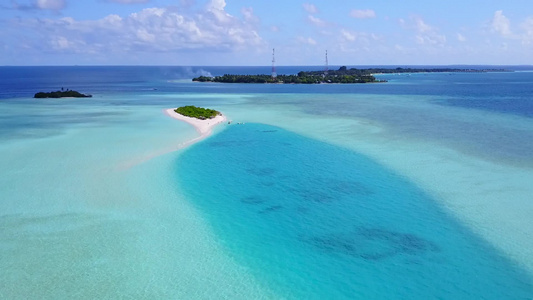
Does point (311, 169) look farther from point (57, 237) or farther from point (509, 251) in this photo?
point (57, 237)

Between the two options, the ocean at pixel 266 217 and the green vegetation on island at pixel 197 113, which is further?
the green vegetation on island at pixel 197 113


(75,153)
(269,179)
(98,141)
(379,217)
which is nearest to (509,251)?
(379,217)

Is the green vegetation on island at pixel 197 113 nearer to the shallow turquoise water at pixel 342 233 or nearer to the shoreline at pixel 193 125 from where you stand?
the shoreline at pixel 193 125

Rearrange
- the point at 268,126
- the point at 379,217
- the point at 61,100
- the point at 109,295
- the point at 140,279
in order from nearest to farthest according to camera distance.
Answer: the point at 109,295
the point at 140,279
the point at 379,217
the point at 268,126
the point at 61,100

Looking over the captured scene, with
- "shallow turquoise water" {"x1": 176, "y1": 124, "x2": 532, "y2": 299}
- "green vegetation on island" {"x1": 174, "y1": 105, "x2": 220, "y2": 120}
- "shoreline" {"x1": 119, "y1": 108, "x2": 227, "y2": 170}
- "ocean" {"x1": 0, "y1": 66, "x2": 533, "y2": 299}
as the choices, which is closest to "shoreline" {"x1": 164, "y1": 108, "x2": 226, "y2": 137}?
"shoreline" {"x1": 119, "y1": 108, "x2": 227, "y2": 170}

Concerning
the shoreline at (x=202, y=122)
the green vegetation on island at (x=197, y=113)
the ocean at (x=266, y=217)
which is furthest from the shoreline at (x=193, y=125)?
the green vegetation on island at (x=197, y=113)
